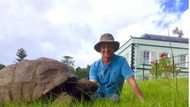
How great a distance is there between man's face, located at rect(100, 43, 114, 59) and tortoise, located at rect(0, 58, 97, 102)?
389 millimetres

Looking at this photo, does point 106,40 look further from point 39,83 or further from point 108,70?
point 39,83

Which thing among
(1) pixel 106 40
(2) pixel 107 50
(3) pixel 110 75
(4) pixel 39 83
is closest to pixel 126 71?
(3) pixel 110 75

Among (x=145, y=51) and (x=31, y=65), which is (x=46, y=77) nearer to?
(x=31, y=65)

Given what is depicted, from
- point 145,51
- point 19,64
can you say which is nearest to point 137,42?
point 145,51

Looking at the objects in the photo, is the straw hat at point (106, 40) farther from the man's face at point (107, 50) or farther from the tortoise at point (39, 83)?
the tortoise at point (39, 83)

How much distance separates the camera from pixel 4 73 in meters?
5.97

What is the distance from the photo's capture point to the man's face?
18.3ft

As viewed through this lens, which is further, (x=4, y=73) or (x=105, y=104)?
(x=4, y=73)

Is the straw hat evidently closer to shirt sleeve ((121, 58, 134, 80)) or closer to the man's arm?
shirt sleeve ((121, 58, 134, 80))

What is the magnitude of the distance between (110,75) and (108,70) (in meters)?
0.06

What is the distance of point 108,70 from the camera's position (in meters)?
5.76

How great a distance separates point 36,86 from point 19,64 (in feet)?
1.95

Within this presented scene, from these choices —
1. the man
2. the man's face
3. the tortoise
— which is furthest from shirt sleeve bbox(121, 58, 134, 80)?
the tortoise

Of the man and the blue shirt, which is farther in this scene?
the blue shirt
